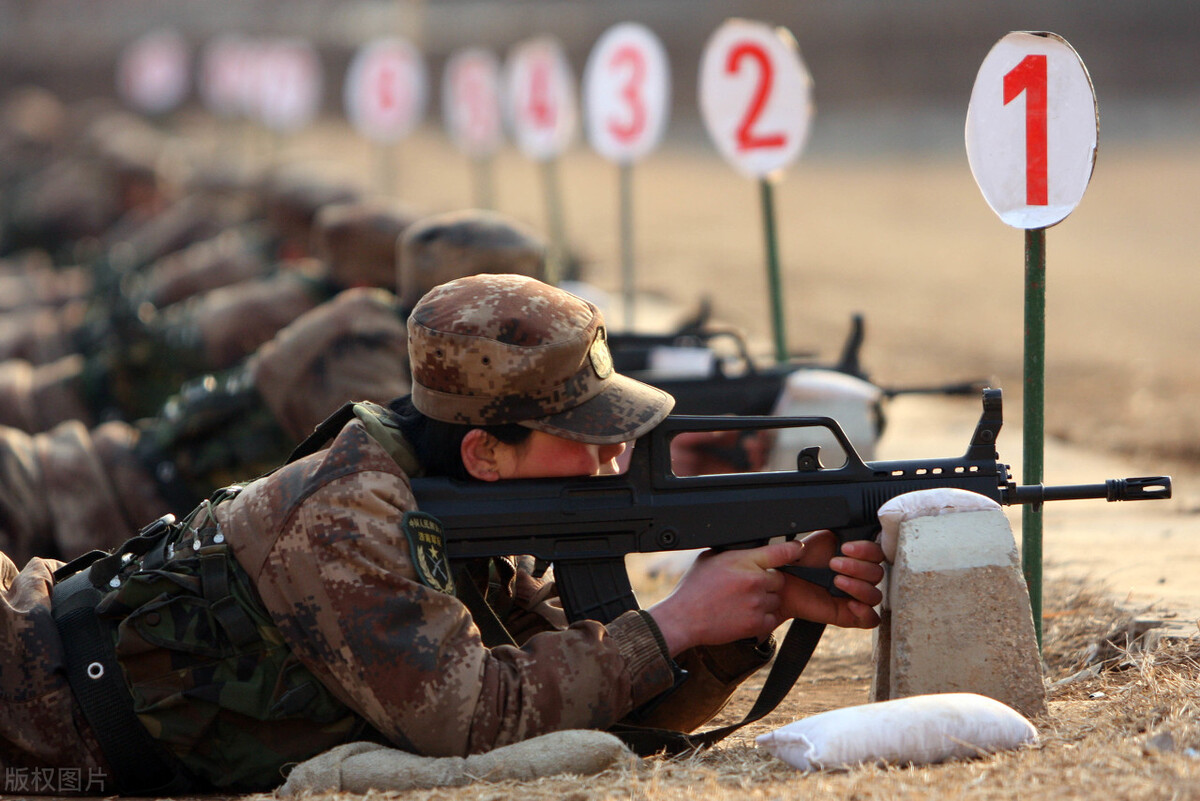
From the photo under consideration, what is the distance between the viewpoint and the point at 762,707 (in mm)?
3264

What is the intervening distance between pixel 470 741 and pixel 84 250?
13588mm

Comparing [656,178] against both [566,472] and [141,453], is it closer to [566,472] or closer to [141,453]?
[141,453]

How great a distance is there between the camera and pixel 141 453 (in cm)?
546

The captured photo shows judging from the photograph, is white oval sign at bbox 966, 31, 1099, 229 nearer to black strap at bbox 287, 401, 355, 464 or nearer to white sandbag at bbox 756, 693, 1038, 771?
white sandbag at bbox 756, 693, 1038, 771

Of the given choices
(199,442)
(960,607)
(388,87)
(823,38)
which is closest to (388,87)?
(388,87)

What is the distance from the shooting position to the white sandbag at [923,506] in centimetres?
307

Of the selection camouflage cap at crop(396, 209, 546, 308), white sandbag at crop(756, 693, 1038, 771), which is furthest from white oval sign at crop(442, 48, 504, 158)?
white sandbag at crop(756, 693, 1038, 771)

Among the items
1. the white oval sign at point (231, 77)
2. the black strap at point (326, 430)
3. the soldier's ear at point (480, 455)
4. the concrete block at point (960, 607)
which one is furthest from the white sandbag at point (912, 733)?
the white oval sign at point (231, 77)

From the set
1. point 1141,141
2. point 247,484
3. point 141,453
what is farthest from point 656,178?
point 247,484

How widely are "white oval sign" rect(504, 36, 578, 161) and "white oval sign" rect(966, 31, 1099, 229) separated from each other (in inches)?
284

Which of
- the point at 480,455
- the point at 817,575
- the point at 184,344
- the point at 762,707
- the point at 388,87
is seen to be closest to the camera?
the point at 480,455

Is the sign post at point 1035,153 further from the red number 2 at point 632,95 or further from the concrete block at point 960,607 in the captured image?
the red number 2 at point 632,95

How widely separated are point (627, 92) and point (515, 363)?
19.3ft

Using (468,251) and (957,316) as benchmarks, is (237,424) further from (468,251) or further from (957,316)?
(957,316)
